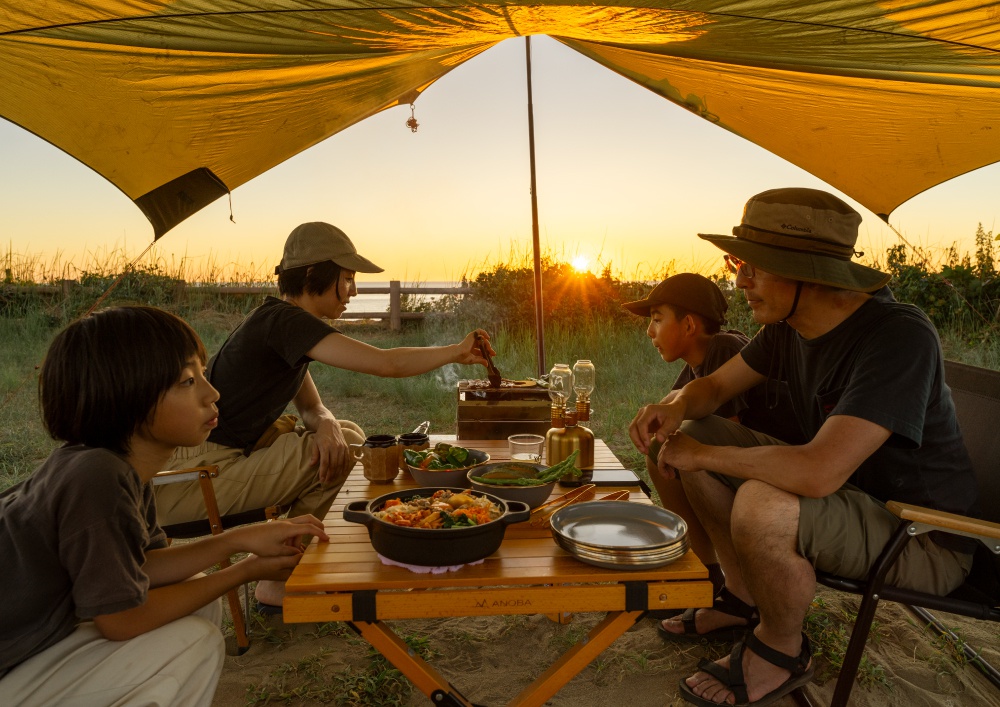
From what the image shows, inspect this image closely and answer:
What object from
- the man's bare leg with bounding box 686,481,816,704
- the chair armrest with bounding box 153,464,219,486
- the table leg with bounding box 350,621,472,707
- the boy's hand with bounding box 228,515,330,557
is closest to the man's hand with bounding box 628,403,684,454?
the man's bare leg with bounding box 686,481,816,704

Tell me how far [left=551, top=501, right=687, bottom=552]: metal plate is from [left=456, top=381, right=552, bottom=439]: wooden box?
1.36m

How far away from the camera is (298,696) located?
96.5 inches

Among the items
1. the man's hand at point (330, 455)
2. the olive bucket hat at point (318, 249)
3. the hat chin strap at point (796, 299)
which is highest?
the olive bucket hat at point (318, 249)

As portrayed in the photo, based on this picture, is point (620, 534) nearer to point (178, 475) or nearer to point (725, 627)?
point (725, 627)

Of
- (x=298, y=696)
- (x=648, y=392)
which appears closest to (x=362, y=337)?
(x=648, y=392)

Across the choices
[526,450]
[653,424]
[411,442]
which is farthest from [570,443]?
[411,442]

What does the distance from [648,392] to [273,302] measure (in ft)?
17.9

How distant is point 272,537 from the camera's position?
1796 mm

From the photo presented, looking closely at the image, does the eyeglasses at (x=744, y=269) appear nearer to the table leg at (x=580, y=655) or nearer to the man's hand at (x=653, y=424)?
the man's hand at (x=653, y=424)

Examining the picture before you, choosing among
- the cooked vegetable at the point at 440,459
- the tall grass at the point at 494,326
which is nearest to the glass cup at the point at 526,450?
the cooked vegetable at the point at 440,459

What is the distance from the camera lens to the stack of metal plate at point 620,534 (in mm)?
1655

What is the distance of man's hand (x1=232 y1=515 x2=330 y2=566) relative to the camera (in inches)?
70.7

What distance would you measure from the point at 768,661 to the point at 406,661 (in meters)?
1.22

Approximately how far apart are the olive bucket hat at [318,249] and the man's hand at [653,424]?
54.0 inches
